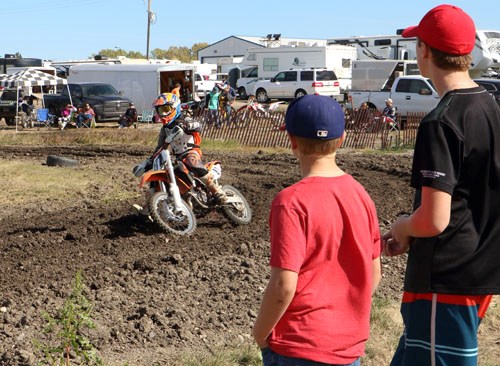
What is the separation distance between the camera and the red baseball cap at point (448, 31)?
3.09 metres

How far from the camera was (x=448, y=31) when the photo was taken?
10.1 ft

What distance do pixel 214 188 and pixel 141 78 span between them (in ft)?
82.0

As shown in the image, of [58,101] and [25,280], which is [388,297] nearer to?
[25,280]

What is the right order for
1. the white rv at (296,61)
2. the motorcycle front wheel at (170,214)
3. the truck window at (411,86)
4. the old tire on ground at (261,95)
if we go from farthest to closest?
the white rv at (296,61) → the old tire on ground at (261,95) → the truck window at (411,86) → the motorcycle front wheel at (170,214)

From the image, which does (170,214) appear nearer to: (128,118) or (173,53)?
(128,118)

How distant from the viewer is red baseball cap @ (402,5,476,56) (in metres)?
3.09

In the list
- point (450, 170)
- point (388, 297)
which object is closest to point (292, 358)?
point (450, 170)

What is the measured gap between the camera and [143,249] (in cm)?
800

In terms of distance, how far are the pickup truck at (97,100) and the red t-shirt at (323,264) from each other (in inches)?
1070

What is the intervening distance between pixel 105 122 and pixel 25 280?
2484cm

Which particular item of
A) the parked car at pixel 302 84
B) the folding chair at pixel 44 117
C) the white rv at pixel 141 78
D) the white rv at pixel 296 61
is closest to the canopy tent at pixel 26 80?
the folding chair at pixel 44 117

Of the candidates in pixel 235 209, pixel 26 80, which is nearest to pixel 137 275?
pixel 235 209

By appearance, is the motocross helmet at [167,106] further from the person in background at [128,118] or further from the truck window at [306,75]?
the truck window at [306,75]

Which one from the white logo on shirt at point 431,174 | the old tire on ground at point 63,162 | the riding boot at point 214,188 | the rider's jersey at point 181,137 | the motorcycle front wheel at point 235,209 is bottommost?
the old tire on ground at point 63,162
